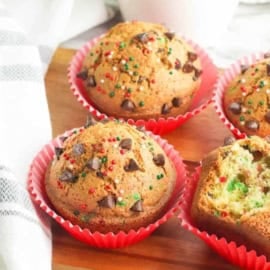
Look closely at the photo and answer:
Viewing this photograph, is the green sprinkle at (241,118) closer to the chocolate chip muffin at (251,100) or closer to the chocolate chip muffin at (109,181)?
the chocolate chip muffin at (251,100)

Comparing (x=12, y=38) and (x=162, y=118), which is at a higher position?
(x=12, y=38)

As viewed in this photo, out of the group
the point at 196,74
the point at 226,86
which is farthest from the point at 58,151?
the point at 226,86

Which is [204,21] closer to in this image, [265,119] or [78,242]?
[265,119]

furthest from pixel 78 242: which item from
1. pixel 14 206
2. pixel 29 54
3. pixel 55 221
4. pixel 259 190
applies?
pixel 29 54

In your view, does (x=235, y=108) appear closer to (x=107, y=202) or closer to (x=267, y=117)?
(x=267, y=117)

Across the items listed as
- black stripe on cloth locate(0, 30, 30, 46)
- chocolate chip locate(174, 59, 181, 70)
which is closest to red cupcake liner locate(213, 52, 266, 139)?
chocolate chip locate(174, 59, 181, 70)
